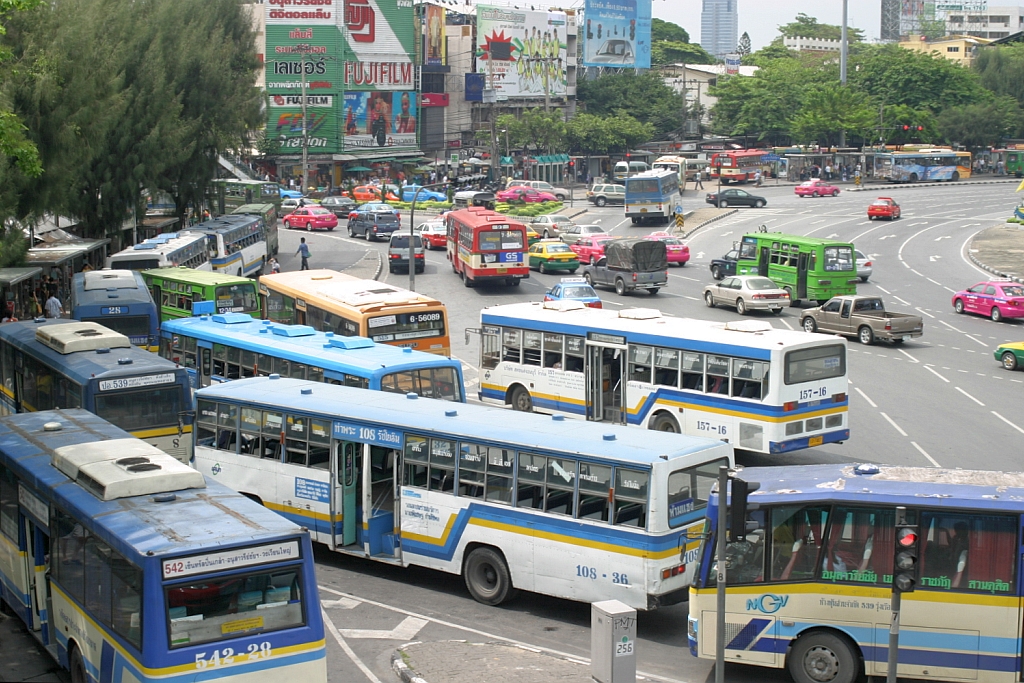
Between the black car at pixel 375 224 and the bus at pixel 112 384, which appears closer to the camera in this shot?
the bus at pixel 112 384

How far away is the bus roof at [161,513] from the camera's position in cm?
1003

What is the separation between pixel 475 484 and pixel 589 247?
3625 cm

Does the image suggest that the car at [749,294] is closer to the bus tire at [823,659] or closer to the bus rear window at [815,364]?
→ the bus rear window at [815,364]

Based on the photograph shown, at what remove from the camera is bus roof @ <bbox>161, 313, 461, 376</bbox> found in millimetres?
19859

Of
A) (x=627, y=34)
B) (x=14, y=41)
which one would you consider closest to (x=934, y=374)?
(x=14, y=41)

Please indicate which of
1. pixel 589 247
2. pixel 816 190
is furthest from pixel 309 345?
pixel 816 190

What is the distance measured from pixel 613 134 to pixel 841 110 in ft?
69.0

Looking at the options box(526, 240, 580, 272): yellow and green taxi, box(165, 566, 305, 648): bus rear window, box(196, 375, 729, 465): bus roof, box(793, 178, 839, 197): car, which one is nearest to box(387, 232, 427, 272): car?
box(526, 240, 580, 272): yellow and green taxi

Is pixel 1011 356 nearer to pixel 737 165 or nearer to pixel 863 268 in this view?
pixel 863 268

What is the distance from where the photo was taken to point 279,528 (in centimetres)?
1024

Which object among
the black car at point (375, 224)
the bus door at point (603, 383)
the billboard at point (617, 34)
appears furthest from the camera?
the billboard at point (617, 34)

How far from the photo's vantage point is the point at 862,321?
34375 millimetres

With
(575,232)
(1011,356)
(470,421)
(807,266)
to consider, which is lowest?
(1011,356)

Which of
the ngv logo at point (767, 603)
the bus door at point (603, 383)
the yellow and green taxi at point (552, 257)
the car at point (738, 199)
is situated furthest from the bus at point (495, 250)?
the car at point (738, 199)
